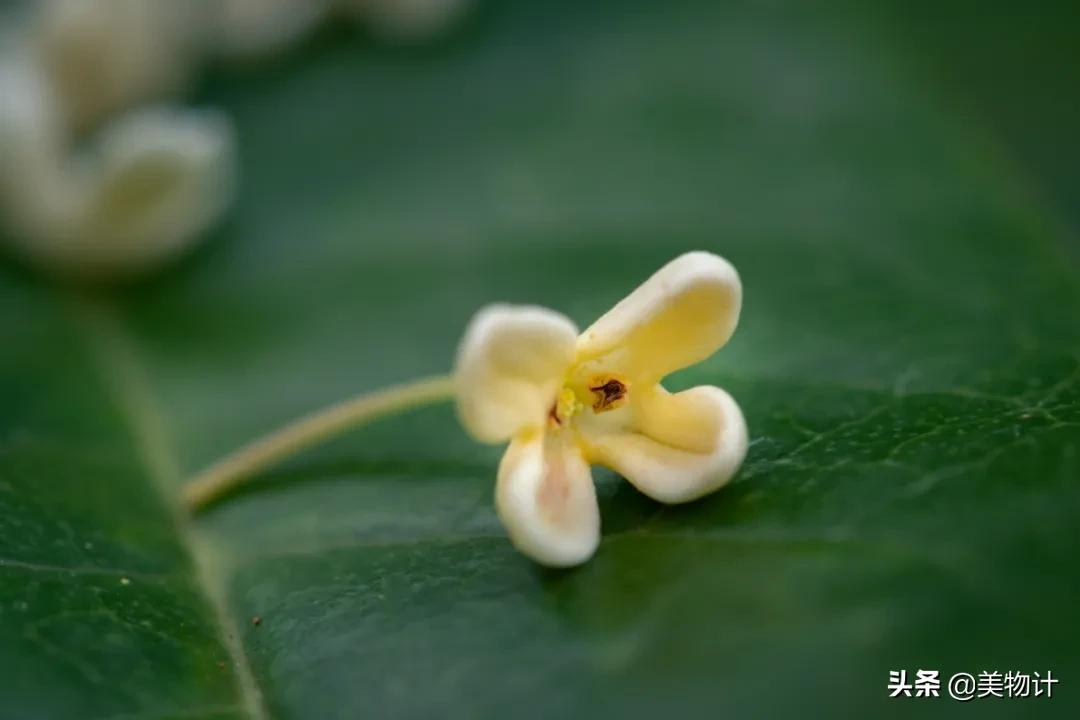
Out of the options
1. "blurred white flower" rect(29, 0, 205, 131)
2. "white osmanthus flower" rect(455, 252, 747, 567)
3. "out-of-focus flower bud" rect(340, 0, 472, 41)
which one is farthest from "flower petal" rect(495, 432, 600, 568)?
"out-of-focus flower bud" rect(340, 0, 472, 41)

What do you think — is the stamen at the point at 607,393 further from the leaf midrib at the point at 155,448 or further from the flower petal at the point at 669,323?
the leaf midrib at the point at 155,448

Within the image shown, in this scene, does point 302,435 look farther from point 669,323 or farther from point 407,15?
point 407,15

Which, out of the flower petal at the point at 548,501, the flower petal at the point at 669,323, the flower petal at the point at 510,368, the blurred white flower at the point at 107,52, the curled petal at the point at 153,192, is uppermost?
the blurred white flower at the point at 107,52

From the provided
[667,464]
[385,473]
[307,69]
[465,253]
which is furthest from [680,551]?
[307,69]

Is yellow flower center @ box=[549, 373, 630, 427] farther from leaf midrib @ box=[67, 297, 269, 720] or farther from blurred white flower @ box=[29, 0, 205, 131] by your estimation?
blurred white flower @ box=[29, 0, 205, 131]

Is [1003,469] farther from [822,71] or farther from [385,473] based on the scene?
[822,71]

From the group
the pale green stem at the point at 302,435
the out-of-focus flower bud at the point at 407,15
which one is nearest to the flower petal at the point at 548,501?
the pale green stem at the point at 302,435
